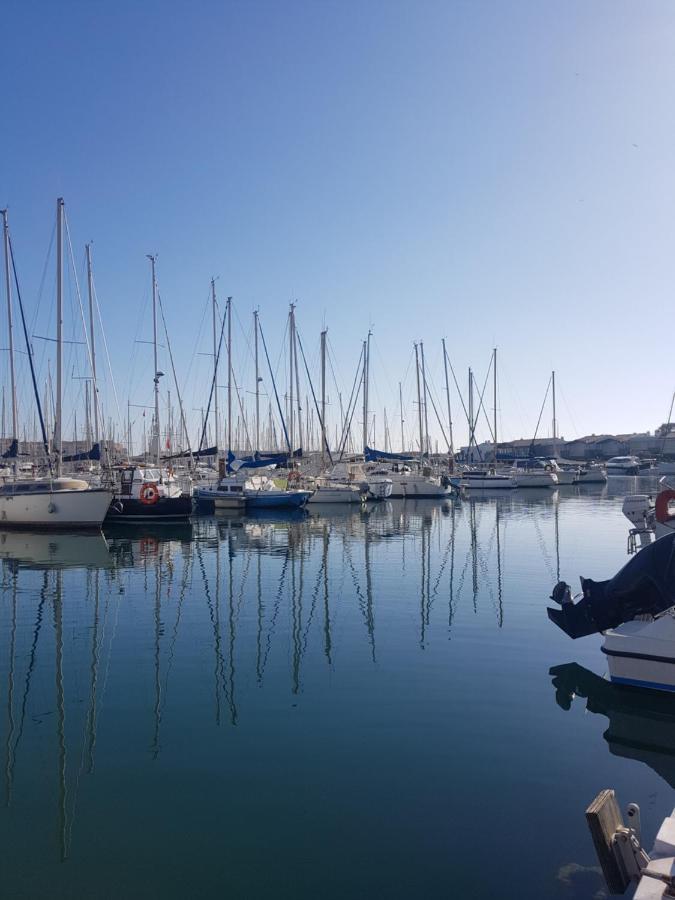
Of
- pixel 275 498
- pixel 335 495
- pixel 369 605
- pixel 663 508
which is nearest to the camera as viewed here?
pixel 663 508

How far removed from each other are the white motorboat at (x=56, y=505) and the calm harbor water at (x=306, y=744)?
1315cm

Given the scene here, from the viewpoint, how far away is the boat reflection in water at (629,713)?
8383 mm

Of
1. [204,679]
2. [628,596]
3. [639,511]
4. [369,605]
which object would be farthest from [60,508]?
[628,596]

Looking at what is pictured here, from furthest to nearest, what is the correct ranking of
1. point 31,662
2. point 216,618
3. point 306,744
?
1. point 216,618
2. point 31,662
3. point 306,744

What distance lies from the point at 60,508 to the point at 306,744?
26031mm

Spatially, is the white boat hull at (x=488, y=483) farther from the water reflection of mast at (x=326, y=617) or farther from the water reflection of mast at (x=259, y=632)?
the water reflection of mast at (x=259, y=632)

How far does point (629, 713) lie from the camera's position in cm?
975

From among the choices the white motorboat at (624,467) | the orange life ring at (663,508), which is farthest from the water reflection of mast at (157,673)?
the white motorboat at (624,467)

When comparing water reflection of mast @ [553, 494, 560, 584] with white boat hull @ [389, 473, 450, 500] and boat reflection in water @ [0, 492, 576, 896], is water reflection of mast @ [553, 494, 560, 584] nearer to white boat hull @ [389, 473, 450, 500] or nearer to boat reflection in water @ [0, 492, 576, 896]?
boat reflection in water @ [0, 492, 576, 896]

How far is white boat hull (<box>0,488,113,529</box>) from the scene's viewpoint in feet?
104

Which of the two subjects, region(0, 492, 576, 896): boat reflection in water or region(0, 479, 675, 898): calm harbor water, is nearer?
region(0, 479, 675, 898): calm harbor water

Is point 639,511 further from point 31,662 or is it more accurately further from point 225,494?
point 225,494

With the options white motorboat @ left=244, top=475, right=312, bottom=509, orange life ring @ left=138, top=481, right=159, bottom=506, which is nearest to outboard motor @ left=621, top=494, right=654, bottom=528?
orange life ring @ left=138, top=481, right=159, bottom=506

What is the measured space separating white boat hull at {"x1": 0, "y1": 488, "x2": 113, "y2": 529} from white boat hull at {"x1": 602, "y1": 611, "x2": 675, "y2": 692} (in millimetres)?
25727
